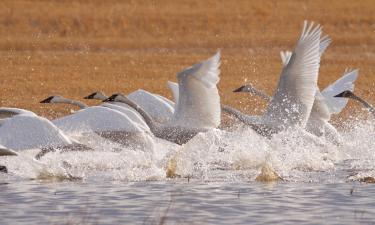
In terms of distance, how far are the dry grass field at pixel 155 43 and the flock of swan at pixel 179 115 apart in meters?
4.70

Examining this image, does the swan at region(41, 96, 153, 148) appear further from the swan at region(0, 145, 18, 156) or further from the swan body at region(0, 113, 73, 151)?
the swan at region(0, 145, 18, 156)

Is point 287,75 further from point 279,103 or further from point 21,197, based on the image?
point 21,197

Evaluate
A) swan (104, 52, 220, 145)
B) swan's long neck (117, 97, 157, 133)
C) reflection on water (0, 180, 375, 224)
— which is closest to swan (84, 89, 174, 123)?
swan (104, 52, 220, 145)

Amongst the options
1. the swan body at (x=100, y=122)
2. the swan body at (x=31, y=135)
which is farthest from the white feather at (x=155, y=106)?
the swan body at (x=31, y=135)

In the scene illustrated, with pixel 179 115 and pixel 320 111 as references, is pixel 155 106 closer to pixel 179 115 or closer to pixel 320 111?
pixel 179 115

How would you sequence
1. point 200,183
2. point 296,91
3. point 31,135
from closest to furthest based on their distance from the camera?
point 31,135 → point 200,183 → point 296,91

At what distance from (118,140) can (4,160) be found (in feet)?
3.92

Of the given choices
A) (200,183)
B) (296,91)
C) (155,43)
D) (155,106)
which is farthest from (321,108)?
(155,43)

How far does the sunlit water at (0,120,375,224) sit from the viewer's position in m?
8.85

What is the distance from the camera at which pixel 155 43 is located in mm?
29266

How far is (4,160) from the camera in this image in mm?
11680

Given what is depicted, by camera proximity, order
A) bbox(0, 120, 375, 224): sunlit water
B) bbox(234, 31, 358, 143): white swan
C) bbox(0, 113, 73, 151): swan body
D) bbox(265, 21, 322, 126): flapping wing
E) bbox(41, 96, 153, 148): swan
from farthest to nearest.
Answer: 1. bbox(234, 31, 358, 143): white swan
2. bbox(265, 21, 322, 126): flapping wing
3. bbox(41, 96, 153, 148): swan
4. bbox(0, 113, 73, 151): swan body
5. bbox(0, 120, 375, 224): sunlit water

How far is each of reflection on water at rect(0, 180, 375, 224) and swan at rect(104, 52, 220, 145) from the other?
0.96 m

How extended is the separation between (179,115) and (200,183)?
1.12 meters
